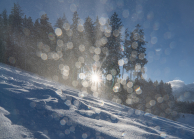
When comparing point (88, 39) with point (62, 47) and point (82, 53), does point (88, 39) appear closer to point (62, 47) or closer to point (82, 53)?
point (82, 53)

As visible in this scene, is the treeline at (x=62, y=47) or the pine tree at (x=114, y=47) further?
the treeline at (x=62, y=47)

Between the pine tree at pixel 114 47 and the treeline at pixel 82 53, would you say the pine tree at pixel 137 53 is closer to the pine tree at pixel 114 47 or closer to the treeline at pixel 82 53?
the treeline at pixel 82 53

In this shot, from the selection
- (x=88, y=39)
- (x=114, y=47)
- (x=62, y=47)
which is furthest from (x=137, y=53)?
(x=62, y=47)

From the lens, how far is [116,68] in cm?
1775

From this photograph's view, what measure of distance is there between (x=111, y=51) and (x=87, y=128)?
16.7 metres

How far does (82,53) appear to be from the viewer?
20891mm

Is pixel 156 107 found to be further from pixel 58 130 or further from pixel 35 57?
pixel 35 57

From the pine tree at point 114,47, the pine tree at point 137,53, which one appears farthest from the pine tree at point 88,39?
the pine tree at point 137,53

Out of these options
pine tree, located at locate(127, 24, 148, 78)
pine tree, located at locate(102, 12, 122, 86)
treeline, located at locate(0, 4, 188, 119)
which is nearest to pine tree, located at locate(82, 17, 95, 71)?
treeline, located at locate(0, 4, 188, 119)

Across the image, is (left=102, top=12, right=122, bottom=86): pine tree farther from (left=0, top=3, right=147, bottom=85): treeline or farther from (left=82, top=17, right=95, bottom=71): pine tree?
(left=82, top=17, right=95, bottom=71): pine tree

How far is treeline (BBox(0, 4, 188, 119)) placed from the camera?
17.7 m

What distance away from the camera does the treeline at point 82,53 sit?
17.7 metres

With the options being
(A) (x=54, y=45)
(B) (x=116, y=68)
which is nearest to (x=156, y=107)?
(B) (x=116, y=68)

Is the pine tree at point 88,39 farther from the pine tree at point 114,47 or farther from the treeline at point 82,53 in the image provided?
the pine tree at point 114,47
